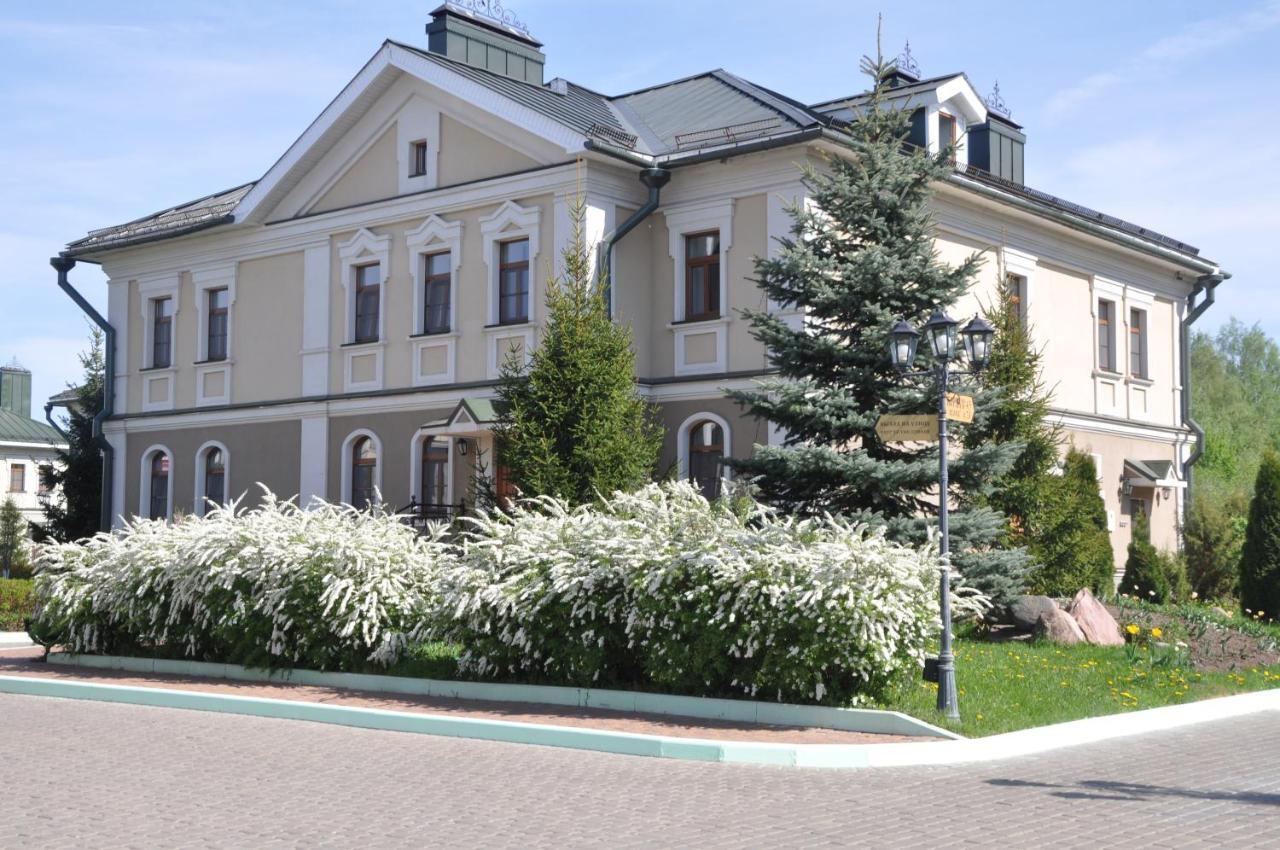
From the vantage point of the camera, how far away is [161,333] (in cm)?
2970

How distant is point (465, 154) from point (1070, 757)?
54.9 feet

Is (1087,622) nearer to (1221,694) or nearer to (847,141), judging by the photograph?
(1221,694)

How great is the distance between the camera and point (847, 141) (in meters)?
17.5

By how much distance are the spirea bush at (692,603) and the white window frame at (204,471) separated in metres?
14.5

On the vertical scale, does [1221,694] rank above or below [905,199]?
below

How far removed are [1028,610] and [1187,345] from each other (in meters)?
15.9

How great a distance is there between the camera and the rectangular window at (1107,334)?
1123 inches

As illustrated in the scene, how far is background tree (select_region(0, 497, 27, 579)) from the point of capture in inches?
1603

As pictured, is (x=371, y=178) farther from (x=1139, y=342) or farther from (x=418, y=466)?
(x=1139, y=342)

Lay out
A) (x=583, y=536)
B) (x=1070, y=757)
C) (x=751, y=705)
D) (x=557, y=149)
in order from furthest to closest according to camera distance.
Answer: (x=557, y=149) < (x=583, y=536) < (x=751, y=705) < (x=1070, y=757)

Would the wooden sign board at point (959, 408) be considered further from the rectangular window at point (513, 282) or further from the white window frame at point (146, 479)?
the white window frame at point (146, 479)

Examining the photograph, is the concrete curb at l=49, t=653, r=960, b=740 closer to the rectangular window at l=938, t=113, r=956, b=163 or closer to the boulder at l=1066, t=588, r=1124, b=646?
the boulder at l=1066, t=588, r=1124, b=646

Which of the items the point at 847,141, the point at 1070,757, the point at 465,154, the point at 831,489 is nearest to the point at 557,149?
the point at 465,154

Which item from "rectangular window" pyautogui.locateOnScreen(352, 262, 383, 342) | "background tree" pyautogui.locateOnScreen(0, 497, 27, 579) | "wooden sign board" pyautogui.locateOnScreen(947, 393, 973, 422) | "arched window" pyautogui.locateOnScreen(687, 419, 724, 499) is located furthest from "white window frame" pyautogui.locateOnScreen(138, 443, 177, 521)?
"wooden sign board" pyautogui.locateOnScreen(947, 393, 973, 422)
